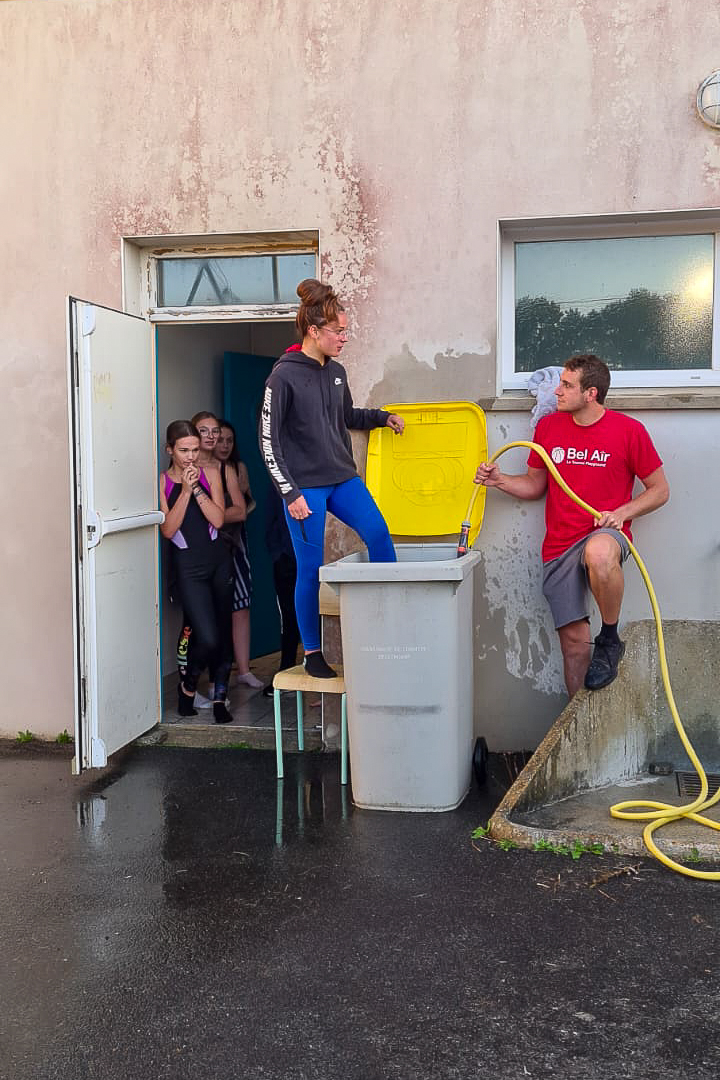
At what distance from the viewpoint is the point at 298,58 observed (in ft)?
18.4

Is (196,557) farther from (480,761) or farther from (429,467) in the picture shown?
(480,761)

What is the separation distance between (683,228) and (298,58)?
2.17 meters

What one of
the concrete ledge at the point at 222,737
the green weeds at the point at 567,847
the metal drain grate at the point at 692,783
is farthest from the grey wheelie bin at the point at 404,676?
the concrete ledge at the point at 222,737

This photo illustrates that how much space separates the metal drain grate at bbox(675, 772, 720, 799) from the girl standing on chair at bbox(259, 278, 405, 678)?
5.55 ft

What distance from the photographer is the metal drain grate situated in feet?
16.1

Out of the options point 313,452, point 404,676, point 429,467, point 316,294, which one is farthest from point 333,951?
point 316,294

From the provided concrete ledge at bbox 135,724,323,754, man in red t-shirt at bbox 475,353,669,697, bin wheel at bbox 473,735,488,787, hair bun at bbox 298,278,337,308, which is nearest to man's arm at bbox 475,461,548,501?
man in red t-shirt at bbox 475,353,669,697

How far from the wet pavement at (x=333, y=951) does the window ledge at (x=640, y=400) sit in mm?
1969

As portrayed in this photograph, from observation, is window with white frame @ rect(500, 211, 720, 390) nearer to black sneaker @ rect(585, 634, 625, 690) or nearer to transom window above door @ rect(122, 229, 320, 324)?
transom window above door @ rect(122, 229, 320, 324)

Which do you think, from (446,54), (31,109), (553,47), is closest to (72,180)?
(31,109)

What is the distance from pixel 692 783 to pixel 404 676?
1517 millimetres

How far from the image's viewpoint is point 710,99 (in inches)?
205

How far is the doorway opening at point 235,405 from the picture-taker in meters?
7.24

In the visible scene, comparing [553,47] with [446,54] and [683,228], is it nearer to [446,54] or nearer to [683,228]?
[446,54]
